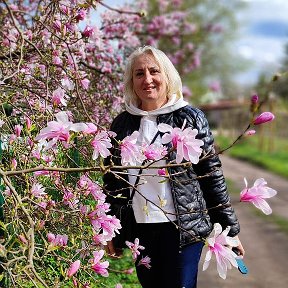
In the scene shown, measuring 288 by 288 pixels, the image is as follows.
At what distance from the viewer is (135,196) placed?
270 cm

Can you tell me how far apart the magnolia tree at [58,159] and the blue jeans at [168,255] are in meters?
0.06

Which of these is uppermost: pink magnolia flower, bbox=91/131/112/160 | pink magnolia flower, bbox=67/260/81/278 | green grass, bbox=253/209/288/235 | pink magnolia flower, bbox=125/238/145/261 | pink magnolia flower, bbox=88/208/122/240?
pink magnolia flower, bbox=91/131/112/160

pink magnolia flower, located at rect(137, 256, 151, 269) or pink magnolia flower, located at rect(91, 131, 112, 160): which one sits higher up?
pink magnolia flower, located at rect(91, 131, 112, 160)

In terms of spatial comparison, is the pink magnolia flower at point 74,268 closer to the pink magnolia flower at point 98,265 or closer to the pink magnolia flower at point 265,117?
the pink magnolia flower at point 98,265

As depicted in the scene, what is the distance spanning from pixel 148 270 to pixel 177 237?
0.94ft

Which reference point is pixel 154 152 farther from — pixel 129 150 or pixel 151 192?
pixel 151 192

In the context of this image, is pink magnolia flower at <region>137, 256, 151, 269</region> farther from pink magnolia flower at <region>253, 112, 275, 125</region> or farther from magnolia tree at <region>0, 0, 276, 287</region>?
pink magnolia flower at <region>253, 112, 275, 125</region>

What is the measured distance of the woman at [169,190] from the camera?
2.59 m

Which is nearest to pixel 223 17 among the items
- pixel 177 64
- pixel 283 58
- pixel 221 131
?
pixel 221 131

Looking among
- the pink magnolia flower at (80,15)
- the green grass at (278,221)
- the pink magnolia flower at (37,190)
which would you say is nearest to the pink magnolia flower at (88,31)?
the pink magnolia flower at (80,15)

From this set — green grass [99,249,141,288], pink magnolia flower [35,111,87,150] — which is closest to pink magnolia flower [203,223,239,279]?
pink magnolia flower [35,111,87,150]

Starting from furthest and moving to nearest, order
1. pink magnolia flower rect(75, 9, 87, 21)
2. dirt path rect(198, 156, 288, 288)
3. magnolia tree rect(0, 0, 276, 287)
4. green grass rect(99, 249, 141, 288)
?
dirt path rect(198, 156, 288, 288)
green grass rect(99, 249, 141, 288)
pink magnolia flower rect(75, 9, 87, 21)
magnolia tree rect(0, 0, 276, 287)

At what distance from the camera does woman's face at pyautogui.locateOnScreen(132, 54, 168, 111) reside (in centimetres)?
268

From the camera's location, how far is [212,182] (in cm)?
269
